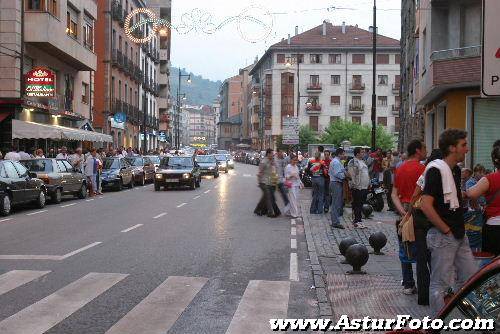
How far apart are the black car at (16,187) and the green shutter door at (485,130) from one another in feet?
44.4

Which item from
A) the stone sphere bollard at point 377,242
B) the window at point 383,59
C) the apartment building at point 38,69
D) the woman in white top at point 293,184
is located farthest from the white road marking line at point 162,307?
the window at point 383,59

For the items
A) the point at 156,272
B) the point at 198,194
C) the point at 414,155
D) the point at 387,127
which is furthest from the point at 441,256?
the point at 387,127

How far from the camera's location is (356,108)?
91.1 metres

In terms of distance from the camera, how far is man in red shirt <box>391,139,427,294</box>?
25.1 ft

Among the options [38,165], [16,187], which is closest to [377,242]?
[16,187]

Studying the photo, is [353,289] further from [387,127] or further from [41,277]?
[387,127]

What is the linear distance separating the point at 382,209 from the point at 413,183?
11861 mm

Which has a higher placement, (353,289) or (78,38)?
(78,38)

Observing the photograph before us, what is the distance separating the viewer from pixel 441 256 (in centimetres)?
581

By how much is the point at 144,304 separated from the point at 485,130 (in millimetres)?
15819

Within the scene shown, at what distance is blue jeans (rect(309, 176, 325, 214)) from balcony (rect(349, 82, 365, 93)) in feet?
246

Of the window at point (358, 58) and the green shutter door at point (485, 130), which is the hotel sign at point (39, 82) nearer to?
the green shutter door at point (485, 130)

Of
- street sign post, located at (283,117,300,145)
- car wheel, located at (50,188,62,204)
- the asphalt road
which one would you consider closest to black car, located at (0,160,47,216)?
the asphalt road

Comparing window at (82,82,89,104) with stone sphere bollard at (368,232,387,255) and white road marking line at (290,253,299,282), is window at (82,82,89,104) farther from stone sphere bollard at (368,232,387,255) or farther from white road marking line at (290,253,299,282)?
stone sphere bollard at (368,232,387,255)
